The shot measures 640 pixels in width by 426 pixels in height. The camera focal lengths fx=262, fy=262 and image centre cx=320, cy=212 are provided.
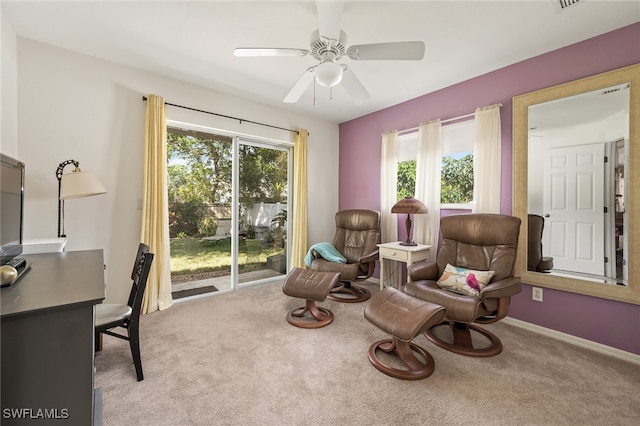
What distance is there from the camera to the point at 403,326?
1756mm

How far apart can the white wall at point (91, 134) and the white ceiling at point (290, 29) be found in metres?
0.19

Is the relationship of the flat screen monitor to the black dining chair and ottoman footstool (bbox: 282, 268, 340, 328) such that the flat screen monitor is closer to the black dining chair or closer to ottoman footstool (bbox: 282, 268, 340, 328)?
the black dining chair

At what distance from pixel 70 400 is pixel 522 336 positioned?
310 centimetres

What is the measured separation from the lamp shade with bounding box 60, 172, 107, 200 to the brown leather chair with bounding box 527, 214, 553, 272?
3865 millimetres

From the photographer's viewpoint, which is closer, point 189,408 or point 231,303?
point 189,408

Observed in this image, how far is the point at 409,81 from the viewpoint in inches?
118

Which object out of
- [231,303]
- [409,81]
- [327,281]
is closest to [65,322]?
[327,281]

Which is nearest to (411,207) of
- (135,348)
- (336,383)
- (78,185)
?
(336,383)

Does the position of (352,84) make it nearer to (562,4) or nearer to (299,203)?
(562,4)

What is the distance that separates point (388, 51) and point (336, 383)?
2221 mm

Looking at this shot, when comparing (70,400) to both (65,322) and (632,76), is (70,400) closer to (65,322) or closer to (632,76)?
(65,322)

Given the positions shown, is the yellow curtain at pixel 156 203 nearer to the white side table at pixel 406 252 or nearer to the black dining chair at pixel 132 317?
the black dining chair at pixel 132 317

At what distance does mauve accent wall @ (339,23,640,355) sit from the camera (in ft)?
6.76

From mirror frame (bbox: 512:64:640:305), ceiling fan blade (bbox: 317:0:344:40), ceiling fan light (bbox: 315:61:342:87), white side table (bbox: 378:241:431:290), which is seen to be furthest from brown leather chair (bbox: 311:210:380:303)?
ceiling fan blade (bbox: 317:0:344:40)
